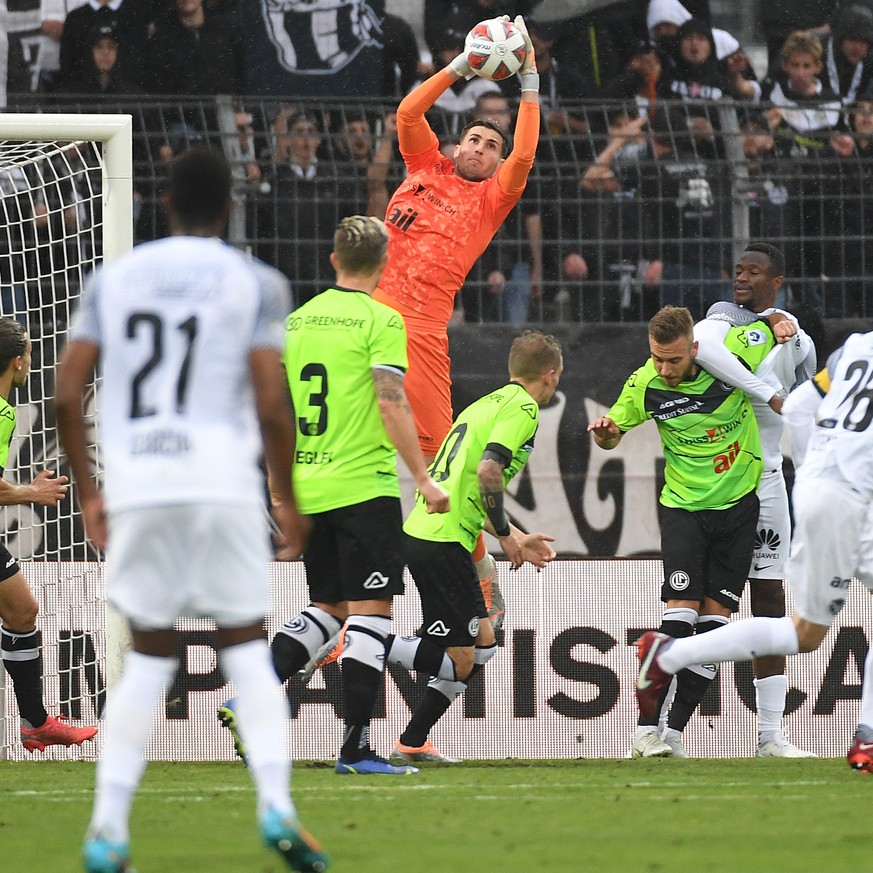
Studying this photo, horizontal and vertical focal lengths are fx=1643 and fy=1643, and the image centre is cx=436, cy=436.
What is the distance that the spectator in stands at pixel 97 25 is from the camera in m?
11.4

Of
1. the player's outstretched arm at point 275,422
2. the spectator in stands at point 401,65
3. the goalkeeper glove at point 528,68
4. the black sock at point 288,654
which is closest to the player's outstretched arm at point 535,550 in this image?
the black sock at point 288,654

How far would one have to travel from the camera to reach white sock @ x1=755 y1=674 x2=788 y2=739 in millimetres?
6951

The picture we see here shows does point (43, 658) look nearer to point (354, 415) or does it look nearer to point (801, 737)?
point (354, 415)

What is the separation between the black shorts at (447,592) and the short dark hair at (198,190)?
9.31 ft

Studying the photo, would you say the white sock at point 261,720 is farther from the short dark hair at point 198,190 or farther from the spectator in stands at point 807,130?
the spectator in stands at point 807,130

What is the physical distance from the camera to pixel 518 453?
21.1 feet

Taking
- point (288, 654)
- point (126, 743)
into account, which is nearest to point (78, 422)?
point (126, 743)

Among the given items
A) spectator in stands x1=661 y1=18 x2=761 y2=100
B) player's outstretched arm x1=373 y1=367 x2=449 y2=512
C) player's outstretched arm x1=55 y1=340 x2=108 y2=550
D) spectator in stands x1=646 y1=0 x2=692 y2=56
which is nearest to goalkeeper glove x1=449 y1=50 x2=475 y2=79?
player's outstretched arm x1=373 y1=367 x2=449 y2=512

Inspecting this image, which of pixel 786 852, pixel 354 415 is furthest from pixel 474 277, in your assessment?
pixel 786 852

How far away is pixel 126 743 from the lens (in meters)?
3.46

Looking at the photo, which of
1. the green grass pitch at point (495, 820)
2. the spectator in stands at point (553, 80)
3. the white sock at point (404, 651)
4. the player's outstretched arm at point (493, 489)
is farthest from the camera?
the spectator in stands at point (553, 80)

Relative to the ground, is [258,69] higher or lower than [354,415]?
higher

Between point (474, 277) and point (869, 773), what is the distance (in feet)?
14.5

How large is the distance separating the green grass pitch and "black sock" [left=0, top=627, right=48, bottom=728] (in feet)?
2.21
